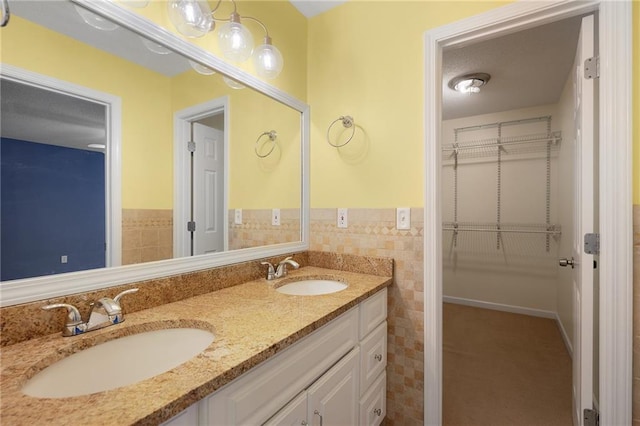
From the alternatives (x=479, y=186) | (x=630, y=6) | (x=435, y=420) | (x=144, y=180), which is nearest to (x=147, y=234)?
(x=144, y=180)

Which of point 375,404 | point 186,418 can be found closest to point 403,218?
point 375,404

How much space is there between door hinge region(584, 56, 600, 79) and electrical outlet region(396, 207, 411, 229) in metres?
0.92

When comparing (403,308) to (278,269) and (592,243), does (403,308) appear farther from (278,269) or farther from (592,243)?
(592,243)

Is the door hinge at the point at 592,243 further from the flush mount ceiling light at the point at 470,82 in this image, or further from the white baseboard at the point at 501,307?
the white baseboard at the point at 501,307

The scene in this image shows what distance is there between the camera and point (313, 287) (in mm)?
1631

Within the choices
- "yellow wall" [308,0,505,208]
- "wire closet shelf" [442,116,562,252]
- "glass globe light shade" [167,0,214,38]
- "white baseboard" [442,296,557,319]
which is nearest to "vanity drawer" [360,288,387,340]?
"yellow wall" [308,0,505,208]

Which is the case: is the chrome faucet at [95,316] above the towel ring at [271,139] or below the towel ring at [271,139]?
below

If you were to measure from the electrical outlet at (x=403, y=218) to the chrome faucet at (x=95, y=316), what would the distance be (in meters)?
1.21

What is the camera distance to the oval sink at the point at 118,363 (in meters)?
0.70

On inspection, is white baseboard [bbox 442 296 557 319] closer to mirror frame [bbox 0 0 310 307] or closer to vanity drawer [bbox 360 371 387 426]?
vanity drawer [bbox 360 371 387 426]

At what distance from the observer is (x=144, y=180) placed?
44.4 inches

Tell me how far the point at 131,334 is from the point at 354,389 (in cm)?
86

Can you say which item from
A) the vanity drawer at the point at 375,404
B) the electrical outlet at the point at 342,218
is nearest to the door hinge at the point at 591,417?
the vanity drawer at the point at 375,404

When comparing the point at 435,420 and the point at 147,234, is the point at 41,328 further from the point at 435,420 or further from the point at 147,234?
the point at 435,420
